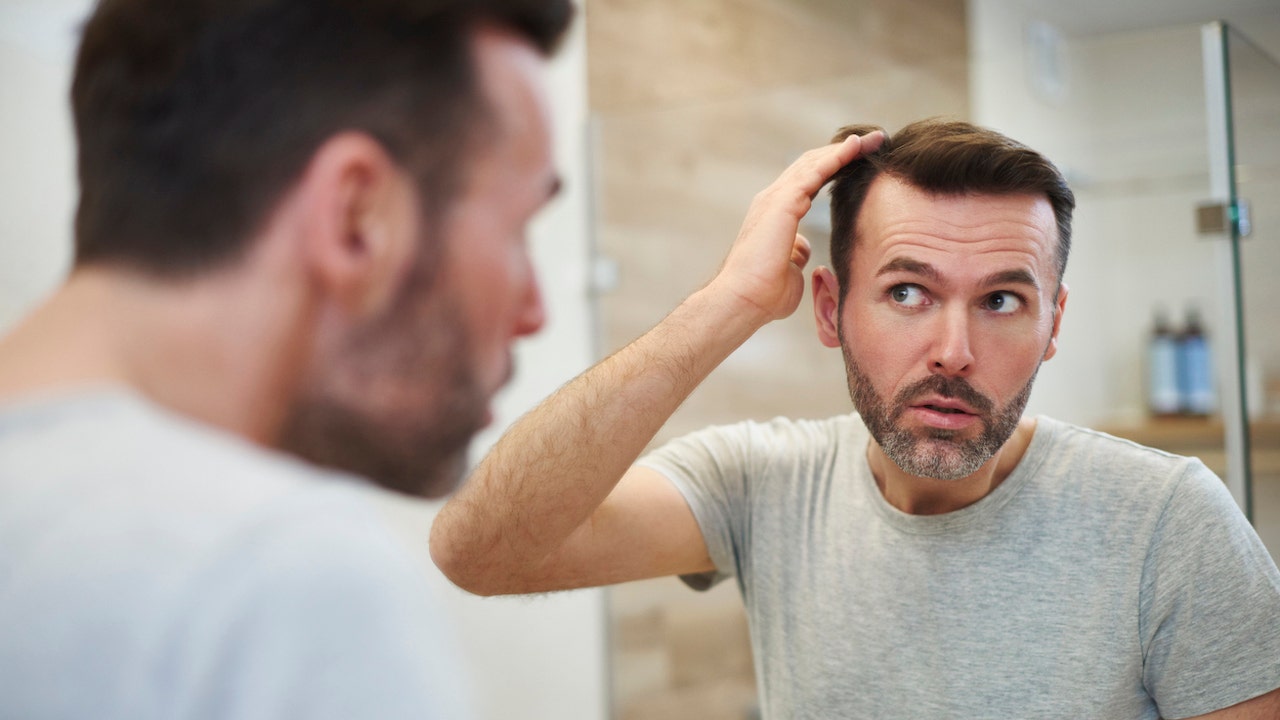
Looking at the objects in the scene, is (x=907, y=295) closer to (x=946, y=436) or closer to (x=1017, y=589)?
(x=946, y=436)

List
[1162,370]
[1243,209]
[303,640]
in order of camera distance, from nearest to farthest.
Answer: [303,640]
[1243,209]
[1162,370]

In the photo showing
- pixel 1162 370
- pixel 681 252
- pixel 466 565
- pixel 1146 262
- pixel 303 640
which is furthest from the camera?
pixel 681 252

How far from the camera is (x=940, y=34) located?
2.67 meters

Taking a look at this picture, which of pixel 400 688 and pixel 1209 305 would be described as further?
pixel 1209 305

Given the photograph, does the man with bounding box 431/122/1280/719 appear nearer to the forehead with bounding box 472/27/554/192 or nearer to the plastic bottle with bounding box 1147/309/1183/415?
the forehead with bounding box 472/27/554/192

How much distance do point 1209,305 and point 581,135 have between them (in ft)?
3.36

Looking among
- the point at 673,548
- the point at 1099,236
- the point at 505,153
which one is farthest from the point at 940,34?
the point at 505,153

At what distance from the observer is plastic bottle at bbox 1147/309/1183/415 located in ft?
5.33

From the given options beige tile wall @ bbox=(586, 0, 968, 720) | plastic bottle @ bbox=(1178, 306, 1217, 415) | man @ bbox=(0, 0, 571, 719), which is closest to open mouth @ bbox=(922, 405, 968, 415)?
man @ bbox=(0, 0, 571, 719)

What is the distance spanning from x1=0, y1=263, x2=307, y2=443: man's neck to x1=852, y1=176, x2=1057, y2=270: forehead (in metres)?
0.69

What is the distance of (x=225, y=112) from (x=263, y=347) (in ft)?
0.25

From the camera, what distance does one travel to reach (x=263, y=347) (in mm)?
328

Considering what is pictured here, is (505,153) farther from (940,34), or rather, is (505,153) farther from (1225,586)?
(940,34)

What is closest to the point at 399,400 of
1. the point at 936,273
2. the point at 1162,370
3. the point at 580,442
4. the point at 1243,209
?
the point at 580,442
